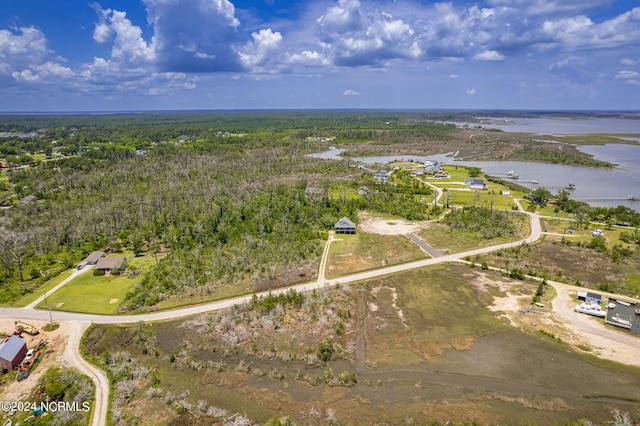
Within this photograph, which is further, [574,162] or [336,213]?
[574,162]

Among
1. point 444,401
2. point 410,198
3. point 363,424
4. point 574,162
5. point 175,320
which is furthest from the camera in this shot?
point 574,162

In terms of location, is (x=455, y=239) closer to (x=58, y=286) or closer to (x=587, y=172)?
(x=58, y=286)

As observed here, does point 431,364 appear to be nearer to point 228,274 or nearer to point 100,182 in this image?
point 228,274

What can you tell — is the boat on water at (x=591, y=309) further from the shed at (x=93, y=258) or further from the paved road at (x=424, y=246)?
the shed at (x=93, y=258)

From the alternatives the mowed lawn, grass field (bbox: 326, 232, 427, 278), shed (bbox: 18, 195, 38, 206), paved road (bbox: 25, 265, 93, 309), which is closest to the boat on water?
grass field (bbox: 326, 232, 427, 278)

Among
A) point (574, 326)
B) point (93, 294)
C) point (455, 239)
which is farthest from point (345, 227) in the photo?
point (93, 294)

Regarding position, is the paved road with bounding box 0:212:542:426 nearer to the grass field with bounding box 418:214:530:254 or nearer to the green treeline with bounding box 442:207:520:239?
the grass field with bounding box 418:214:530:254

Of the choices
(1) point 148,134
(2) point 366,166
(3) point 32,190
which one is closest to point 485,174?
(2) point 366,166
